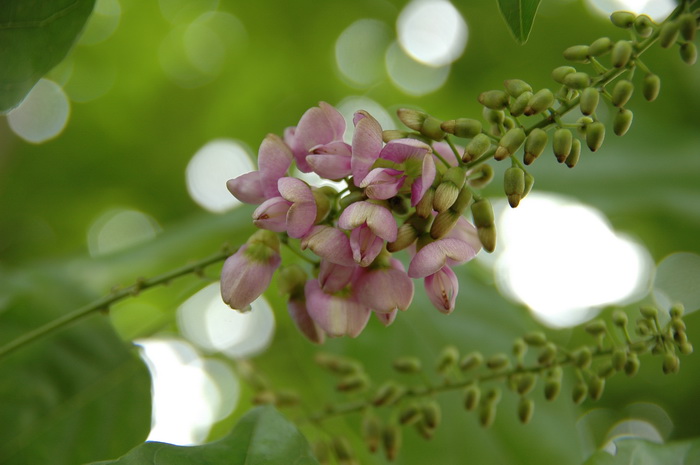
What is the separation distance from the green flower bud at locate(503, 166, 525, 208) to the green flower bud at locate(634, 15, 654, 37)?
13 cm

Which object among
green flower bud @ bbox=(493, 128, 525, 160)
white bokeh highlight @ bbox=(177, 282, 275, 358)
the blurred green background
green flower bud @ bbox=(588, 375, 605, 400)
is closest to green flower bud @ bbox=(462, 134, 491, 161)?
green flower bud @ bbox=(493, 128, 525, 160)

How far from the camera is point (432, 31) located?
1.82 metres

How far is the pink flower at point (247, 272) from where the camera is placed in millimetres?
535

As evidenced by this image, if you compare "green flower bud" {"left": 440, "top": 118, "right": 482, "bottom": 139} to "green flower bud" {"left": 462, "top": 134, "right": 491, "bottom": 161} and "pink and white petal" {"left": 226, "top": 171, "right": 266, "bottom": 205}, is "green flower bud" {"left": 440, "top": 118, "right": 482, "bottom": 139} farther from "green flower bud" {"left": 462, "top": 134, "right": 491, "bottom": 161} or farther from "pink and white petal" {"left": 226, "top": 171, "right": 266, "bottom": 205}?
"pink and white petal" {"left": 226, "top": 171, "right": 266, "bottom": 205}

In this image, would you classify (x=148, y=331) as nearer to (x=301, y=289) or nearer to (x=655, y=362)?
(x=301, y=289)

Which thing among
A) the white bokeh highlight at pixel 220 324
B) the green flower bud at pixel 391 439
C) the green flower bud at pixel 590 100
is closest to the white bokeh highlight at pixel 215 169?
the white bokeh highlight at pixel 220 324

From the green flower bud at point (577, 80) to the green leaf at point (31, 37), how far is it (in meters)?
0.39

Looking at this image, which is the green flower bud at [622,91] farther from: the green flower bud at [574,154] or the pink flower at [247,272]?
the pink flower at [247,272]

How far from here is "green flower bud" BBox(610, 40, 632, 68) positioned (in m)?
0.48

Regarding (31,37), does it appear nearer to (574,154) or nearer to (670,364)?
(574,154)

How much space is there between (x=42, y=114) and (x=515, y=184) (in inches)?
60.1

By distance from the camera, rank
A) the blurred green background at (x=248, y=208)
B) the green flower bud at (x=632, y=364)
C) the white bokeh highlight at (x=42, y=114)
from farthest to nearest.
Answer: the white bokeh highlight at (x=42, y=114) < the blurred green background at (x=248, y=208) < the green flower bud at (x=632, y=364)

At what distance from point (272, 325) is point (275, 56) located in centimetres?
73

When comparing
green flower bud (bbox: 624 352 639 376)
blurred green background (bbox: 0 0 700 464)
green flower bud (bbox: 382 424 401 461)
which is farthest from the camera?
blurred green background (bbox: 0 0 700 464)
